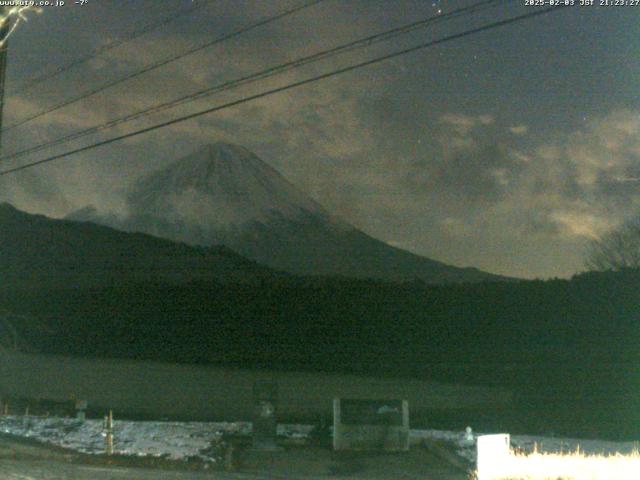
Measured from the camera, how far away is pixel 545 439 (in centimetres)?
2377

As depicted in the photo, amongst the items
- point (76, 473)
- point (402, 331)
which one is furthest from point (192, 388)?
point (76, 473)

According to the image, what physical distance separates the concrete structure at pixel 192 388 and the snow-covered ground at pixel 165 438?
10019mm

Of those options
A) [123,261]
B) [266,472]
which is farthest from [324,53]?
[123,261]

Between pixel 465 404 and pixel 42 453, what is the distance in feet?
83.9

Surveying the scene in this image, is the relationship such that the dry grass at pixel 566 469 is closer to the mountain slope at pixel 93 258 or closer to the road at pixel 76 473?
the road at pixel 76 473

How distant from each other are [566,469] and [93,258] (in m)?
66.7

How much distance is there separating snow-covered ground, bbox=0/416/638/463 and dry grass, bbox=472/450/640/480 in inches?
178

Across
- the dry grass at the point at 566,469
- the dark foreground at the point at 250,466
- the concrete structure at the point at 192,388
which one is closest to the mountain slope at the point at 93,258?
the concrete structure at the point at 192,388

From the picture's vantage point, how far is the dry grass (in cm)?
1189

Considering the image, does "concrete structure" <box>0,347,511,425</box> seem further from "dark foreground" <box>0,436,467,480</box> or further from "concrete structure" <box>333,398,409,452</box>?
"dark foreground" <box>0,436,467,480</box>

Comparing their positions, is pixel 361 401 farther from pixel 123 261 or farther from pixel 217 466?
pixel 123 261

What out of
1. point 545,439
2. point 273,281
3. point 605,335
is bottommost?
point 545,439

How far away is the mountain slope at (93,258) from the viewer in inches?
2496

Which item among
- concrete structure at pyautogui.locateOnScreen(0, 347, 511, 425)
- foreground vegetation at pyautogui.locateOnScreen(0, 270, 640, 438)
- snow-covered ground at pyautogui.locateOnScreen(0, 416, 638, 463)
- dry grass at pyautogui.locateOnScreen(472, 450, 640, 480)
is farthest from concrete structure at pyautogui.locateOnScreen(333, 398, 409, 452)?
concrete structure at pyautogui.locateOnScreen(0, 347, 511, 425)
